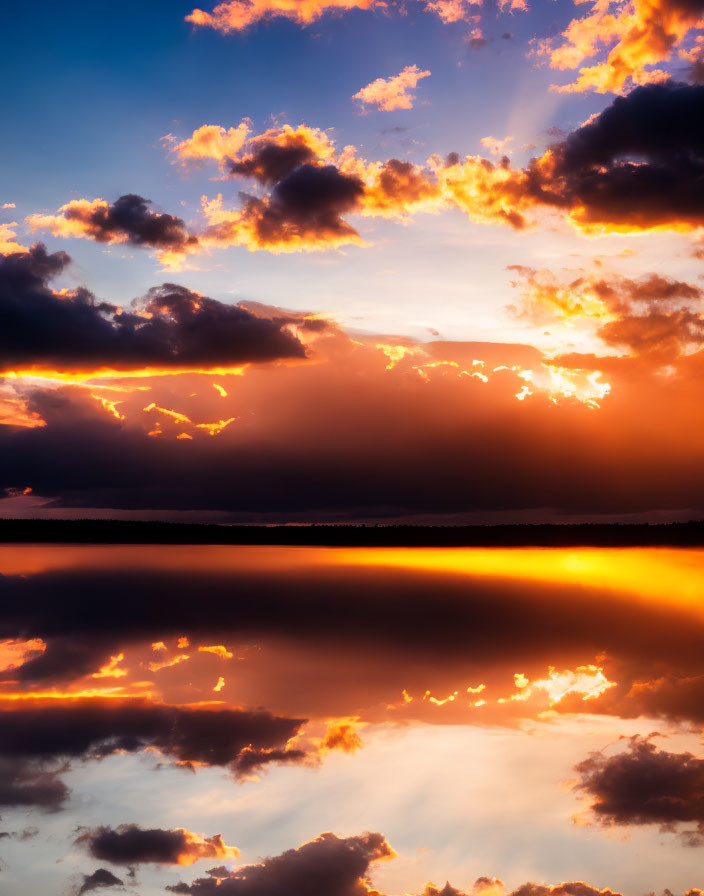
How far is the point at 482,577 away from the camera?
172ft

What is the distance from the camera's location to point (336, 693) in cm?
1786

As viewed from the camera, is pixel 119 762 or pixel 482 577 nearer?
pixel 119 762

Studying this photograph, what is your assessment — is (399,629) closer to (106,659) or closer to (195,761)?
(106,659)

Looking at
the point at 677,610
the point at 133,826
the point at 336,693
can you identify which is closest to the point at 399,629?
the point at 336,693

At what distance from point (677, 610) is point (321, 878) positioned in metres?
26.1

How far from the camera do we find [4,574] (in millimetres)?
52562

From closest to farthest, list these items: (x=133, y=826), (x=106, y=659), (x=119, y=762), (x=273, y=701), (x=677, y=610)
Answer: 1. (x=133, y=826)
2. (x=119, y=762)
3. (x=273, y=701)
4. (x=106, y=659)
5. (x=677, y=610)

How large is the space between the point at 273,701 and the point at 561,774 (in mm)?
6507

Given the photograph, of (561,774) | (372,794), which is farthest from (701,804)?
(372,794)

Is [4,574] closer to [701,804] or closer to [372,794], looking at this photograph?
[372,794]

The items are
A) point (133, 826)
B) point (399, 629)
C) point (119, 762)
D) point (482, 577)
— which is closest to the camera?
point (133, 826)

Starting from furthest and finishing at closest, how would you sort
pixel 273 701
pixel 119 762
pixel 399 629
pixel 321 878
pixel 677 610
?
pixel 677 610 < pixel 399 629 < pixel 273 701 < pixel 119 762 < pixel 321 878

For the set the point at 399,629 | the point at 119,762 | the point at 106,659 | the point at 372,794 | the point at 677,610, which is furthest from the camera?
the point at 677,610

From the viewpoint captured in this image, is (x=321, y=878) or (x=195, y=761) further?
(x=195, y=761)
